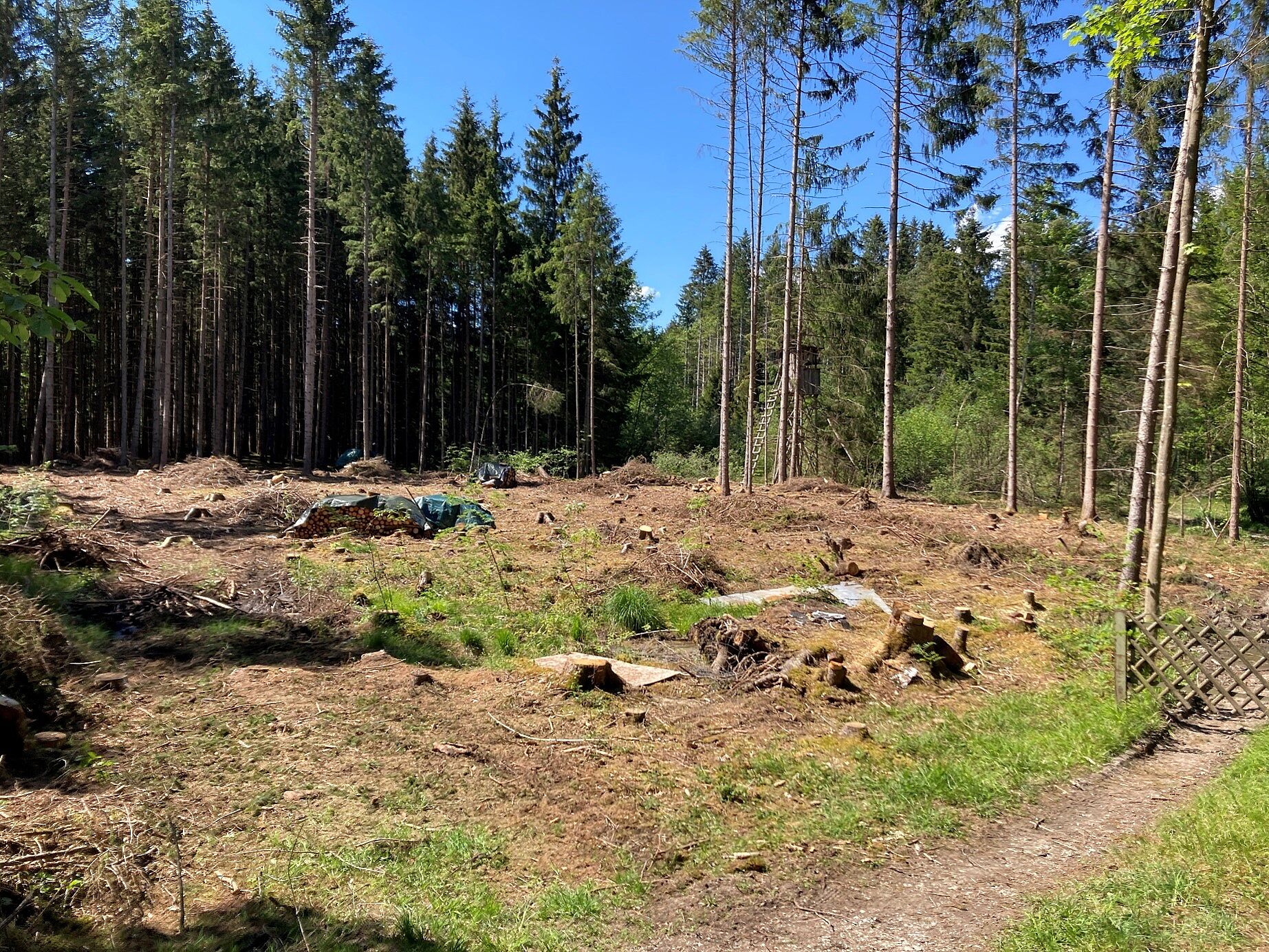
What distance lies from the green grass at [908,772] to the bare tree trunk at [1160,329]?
173 centimetres

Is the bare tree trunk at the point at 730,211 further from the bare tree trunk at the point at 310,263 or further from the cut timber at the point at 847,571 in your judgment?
the bare tree trunk at the point at 310,263

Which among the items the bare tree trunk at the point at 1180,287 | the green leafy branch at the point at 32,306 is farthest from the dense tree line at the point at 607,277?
the green leafy branch at the point at 32,306

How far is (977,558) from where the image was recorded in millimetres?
12430

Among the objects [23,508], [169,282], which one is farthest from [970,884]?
[169,282]

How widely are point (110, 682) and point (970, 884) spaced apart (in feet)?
21.7

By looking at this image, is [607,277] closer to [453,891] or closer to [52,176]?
[52,176]

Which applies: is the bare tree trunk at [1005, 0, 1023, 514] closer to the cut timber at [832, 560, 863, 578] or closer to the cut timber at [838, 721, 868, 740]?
the cut timber at [832, 560, 863, 578]

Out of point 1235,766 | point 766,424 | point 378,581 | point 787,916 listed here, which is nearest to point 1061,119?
point 766,424

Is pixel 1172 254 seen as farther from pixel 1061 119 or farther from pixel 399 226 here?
pixel 399 226

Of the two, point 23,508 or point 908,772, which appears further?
point 23,508

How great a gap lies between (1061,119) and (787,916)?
20.1 metres

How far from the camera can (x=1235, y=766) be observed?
4.93 m

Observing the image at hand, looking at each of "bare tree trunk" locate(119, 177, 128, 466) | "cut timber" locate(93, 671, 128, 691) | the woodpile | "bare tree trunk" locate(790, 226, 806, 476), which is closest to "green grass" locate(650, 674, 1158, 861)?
"cut timber" locate(93, 671, 128, 691)

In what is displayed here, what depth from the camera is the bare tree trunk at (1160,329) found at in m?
6.38
